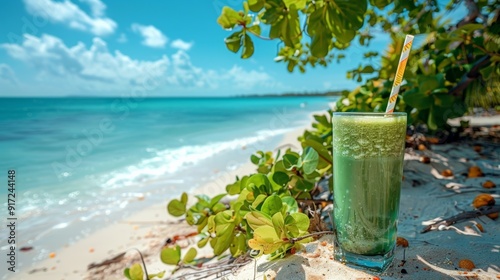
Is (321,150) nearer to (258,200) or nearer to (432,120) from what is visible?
(258,200)

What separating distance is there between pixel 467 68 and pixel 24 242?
3.39m

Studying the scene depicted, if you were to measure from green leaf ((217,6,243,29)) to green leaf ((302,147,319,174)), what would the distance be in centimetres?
65

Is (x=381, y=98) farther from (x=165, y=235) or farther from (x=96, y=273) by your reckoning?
(x=96, y=273)

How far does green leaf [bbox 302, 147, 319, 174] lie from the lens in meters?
1.13

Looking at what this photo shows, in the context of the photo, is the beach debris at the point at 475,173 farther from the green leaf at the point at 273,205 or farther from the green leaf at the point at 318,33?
the green leaf at the point at 273,205

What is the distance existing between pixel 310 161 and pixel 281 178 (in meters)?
0.14

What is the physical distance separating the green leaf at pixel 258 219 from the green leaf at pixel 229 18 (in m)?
0.84

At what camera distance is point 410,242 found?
1.12 meters

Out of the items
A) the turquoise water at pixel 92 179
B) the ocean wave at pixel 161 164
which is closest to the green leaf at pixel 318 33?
the turquoise water at pixel 92 179

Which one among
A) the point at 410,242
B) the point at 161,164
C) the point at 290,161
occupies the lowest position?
the point at 161,164

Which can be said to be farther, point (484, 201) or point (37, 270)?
point (37, 270)

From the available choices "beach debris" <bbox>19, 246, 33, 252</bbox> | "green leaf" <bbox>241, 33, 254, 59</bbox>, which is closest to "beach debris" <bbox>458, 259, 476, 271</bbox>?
"green leaf" <bbox>241, 33, 254, 59</bbox>

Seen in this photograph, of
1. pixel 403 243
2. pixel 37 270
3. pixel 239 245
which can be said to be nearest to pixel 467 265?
pixel 403 243

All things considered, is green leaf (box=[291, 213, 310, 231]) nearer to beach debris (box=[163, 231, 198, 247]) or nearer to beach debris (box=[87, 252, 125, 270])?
beach debris (box=[163, 231, 198, 247])
